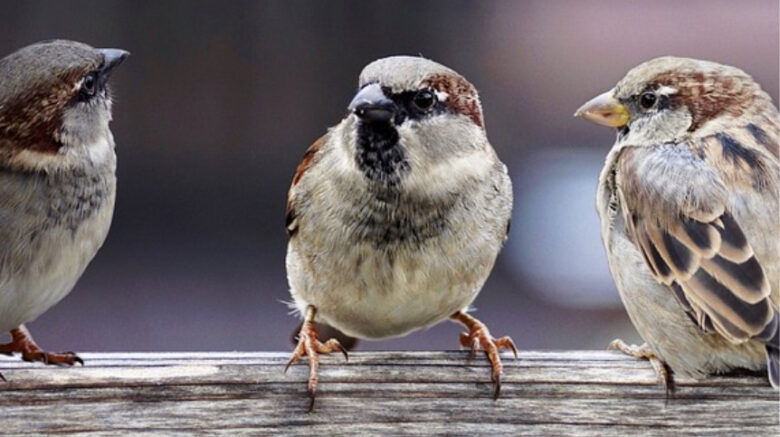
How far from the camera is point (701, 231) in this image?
2.06 metres

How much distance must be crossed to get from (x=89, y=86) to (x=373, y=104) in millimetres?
465

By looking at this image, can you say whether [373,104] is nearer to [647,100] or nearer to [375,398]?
[375,398]

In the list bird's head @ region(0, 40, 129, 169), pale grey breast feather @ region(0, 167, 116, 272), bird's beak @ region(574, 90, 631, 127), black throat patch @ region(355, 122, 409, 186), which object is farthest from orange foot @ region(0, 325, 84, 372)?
bird's beak @ region(574, 90, 631, 127)

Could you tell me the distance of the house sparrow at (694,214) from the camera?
6.56ft

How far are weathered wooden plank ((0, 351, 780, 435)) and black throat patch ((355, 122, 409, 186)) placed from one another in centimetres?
30

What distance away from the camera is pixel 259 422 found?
194cm

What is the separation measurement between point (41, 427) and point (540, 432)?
72 cm

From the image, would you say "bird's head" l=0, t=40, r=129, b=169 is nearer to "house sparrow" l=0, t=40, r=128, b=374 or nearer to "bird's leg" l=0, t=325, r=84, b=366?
"house sparrow" l=0, t=40, r=128, b=374

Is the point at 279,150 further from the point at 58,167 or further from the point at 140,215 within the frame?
the point at 58,167

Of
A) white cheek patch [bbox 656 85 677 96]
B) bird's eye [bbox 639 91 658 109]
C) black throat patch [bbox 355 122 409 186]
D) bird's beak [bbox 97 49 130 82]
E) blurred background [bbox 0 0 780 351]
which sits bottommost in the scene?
blurred background [bbox 0 0 780 351]

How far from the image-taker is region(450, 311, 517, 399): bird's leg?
6.63ft

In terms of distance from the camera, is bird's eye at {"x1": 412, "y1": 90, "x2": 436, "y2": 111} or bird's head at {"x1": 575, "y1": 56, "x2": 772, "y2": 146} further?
bird's head at {"x1": 575, "y1": 56, "x2": 772, "y2": 146}

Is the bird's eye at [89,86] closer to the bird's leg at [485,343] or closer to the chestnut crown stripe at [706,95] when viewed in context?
the bird's leg at [485,343]

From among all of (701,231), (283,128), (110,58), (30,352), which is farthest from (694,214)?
(283,128)
